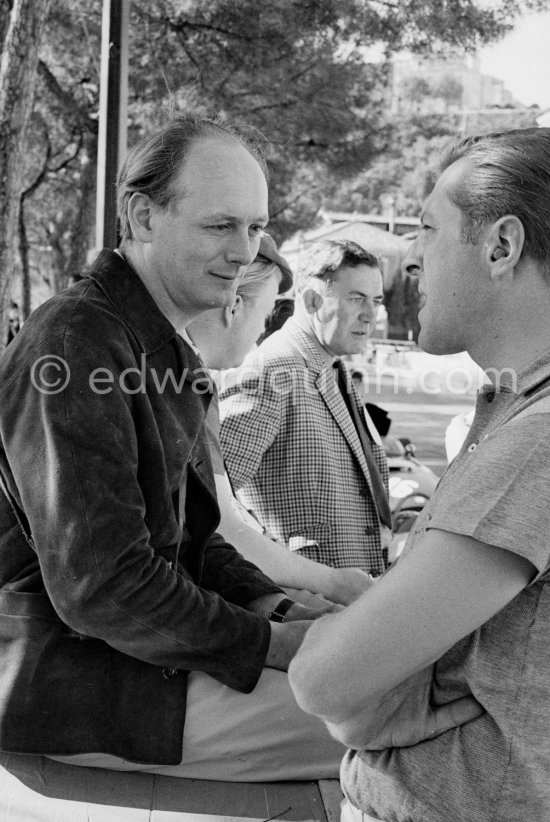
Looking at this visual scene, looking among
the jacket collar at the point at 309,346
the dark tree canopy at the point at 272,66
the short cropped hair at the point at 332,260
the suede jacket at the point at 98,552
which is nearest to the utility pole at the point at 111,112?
the short cropped hair at the point at 332,260

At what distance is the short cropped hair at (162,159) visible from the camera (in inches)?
82.3

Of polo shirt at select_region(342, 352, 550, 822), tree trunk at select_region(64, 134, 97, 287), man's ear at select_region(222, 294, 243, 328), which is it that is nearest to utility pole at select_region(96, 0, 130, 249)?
→ man's ear at select_region(222, 294, 243, 328)

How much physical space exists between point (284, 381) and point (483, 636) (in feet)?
7.33

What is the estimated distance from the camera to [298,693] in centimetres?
125

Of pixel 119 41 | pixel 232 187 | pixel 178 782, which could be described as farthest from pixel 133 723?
pixel 119 41

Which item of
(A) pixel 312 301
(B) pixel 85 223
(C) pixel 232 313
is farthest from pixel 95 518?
(B) pixel 85 223

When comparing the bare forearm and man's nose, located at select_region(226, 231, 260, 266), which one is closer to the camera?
man's nose, located at select_region(226, 231, 260, 266)

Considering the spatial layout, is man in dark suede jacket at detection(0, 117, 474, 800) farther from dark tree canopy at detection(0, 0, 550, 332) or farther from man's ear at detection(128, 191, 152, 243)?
dark tree canopy at detection(0, 0, 550, 332)

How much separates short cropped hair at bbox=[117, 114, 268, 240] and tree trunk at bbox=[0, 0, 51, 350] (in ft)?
13.0

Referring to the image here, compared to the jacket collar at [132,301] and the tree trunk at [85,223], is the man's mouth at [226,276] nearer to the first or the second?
the jacket collar at [132,301]

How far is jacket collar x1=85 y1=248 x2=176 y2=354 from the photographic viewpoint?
6.47ft

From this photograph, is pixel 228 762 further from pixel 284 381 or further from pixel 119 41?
pixel 119 41

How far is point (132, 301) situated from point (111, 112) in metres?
2.76

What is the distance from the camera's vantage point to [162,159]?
2098 millimetres
